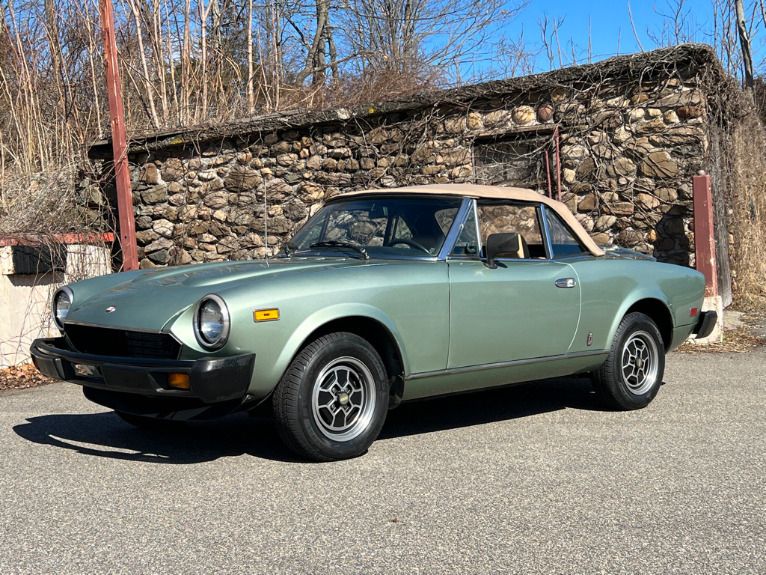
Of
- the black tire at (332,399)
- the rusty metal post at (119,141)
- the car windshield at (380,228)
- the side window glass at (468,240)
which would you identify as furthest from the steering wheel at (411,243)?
the rusty metal post at (119,141)

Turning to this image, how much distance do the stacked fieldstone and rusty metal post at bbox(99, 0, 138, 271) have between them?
4.50 ft

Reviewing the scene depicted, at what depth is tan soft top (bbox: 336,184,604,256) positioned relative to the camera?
211 inches

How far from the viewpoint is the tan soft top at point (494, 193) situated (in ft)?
17.6

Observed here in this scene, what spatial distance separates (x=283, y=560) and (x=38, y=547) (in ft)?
3.12

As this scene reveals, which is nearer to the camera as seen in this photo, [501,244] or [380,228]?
[501,244]

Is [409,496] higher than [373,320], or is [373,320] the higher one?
[373,320]

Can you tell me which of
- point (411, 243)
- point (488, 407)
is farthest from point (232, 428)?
point (488, 407)

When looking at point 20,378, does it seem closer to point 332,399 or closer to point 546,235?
point 332,399

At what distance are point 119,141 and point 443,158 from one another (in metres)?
3.93

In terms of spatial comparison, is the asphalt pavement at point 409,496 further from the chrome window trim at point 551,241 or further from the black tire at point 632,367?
the chrome window trim at point 551,241

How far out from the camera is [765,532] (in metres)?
3.28

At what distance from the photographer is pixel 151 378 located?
3924 mm

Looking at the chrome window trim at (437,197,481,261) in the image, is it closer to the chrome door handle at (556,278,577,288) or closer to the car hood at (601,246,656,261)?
A: the chrome door handle at (556,278,577,288)

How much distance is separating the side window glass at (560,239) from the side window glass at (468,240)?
0.76 meters
